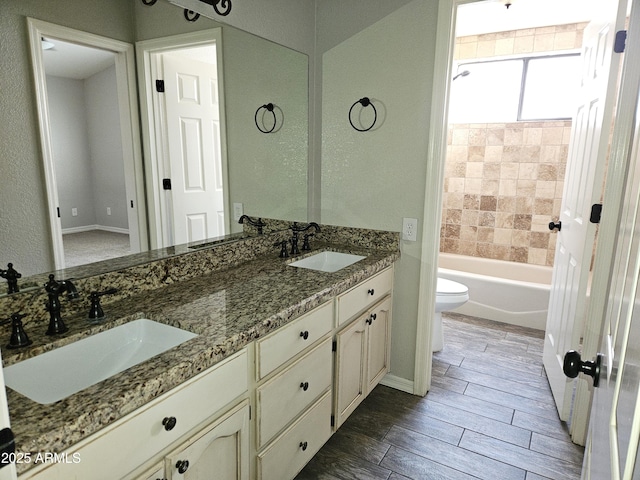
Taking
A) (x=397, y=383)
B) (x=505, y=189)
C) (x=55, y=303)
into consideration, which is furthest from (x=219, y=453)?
(x=505, y=189)

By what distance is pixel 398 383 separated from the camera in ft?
8.30

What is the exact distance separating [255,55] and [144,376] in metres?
1.77

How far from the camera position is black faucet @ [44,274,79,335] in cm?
120

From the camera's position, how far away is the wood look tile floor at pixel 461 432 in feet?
6.08

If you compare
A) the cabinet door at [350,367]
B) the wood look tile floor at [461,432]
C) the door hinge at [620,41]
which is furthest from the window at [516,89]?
the cabinet door at [350,367]

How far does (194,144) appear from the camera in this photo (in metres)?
1.91

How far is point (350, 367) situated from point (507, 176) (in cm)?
307

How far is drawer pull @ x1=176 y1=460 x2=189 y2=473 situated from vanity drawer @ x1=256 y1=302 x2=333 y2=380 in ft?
1.13

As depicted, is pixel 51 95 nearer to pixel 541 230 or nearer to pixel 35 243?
pixel 35 243

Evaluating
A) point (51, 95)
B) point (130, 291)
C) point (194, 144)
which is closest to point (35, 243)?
point (130, 291)

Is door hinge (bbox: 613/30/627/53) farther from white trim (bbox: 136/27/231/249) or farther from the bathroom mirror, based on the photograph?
white trim (bbox: 136/27/231/249)

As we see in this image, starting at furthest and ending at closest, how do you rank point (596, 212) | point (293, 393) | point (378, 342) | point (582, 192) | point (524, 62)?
point (524, 62)
point (378, 342)
point (582, 192)
point (596, 212)
point (293, 393)

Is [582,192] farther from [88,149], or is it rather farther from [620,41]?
[88,149]

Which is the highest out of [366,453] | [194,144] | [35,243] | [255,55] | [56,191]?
[255,55]
